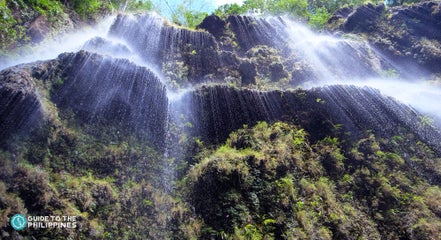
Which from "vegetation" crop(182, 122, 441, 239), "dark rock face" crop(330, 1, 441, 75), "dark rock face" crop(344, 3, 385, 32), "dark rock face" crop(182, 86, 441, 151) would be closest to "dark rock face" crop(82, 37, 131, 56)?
"dark rock face" crop(182, 86, 441, 151)

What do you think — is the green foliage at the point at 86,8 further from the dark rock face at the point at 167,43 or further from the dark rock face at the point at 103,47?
the dark rock face at the point at 103,47

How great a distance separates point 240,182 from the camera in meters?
10.2

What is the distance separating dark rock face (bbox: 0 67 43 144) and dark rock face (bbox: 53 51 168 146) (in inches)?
51.4

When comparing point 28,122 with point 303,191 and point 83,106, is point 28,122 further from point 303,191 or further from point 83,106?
point 303,191

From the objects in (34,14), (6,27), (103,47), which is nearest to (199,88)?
(103,47)

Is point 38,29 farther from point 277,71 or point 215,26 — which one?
point 277,71

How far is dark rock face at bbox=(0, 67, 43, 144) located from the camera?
863cm

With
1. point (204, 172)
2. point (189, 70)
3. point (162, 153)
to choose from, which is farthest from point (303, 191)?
point (189, 70)

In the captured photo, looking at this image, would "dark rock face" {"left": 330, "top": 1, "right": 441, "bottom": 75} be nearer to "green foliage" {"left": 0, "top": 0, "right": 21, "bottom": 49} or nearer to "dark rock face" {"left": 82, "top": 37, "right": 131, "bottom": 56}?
"dark rock face" {"left": 82, "top": 37, "right": 131, "bottom": 56}

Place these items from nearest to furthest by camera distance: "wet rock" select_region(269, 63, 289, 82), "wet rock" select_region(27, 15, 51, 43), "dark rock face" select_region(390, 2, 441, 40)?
"wet rock" select_region(27, 15, 51, 43)
"wet rock" select_region(269, 63, 289, 82)
"dark rock face" select_region(390, 2, 441, 40)

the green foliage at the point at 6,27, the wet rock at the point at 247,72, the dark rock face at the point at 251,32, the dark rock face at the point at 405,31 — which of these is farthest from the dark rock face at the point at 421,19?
the green foliage at the point at 6,27

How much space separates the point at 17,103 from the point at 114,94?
364 centimetres

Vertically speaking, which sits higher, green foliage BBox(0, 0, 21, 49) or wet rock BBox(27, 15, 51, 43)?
green foliage BBox(0, 0, 21, 49)

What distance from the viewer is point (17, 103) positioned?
888 centimetres
